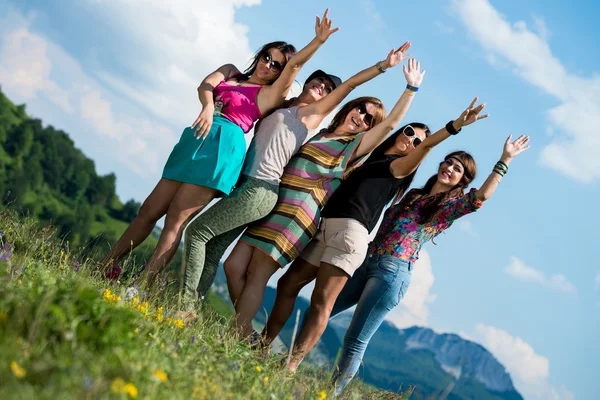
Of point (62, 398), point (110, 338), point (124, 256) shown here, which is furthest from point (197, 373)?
point (124, 256)

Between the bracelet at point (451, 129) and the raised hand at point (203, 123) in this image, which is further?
the bracelet at point (451, 129)

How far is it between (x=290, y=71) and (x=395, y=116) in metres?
1.31

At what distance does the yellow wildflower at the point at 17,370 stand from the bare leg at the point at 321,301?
405 cm

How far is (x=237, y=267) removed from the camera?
24.1 ft

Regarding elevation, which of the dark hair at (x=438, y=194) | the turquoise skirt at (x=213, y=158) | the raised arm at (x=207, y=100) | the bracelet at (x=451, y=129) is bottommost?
the turquoise skirt at (x=213, y=158)

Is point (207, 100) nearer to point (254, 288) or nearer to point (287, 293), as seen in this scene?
point (254, 288)

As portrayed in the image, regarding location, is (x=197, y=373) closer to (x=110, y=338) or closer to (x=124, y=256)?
(x=110, y=338)

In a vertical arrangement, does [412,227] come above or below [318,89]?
below

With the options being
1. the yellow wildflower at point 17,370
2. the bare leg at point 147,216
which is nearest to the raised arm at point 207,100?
the bare leg at point 147,216

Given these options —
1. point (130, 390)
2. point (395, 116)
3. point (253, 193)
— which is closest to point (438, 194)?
point (395, 116)

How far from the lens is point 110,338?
388 centimetres

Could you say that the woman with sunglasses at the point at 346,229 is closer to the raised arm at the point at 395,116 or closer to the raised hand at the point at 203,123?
the raised arm at the point at 395,116

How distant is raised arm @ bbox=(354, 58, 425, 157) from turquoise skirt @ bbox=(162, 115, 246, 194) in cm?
138

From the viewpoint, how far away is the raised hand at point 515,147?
793 cm
